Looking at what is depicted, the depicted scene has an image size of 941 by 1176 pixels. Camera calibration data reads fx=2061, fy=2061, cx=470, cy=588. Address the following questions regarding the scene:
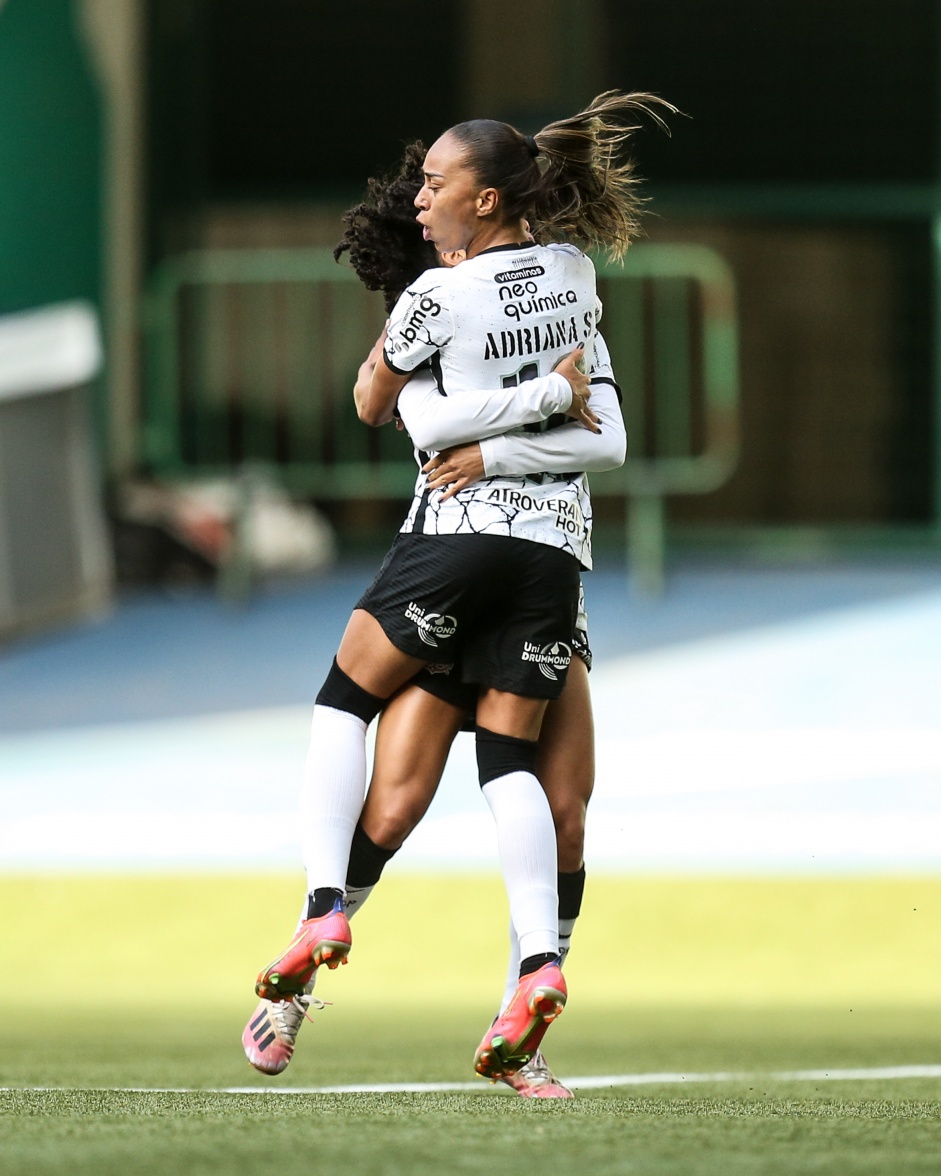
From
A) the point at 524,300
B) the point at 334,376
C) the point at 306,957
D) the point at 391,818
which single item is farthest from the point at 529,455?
the point at 334,376

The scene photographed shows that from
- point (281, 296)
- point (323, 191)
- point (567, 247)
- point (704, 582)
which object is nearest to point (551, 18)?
point (323, 191)

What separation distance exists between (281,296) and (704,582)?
2393 mm

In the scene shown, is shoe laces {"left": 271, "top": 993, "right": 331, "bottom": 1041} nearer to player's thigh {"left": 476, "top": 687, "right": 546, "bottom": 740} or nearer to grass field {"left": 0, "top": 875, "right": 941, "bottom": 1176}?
grass field {"left": 0, "top": 875, "right": 941, "bottom": 1176}

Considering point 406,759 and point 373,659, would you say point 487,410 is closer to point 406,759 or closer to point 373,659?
point 373,659

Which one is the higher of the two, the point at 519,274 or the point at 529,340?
the point at 519,274

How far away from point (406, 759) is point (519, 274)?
2.94 feet

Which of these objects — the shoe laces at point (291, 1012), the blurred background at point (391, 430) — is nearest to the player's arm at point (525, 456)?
the shoe laces at point (291, 1012)

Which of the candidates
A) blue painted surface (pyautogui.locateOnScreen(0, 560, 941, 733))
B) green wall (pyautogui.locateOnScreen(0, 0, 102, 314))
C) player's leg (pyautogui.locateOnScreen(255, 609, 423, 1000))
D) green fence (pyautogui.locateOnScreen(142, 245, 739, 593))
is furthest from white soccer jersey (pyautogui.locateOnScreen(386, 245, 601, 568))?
green wall (pyautogui.locateOnScreen(0, 0, 102, 314))

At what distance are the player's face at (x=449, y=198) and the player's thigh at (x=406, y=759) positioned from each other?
2.67ft

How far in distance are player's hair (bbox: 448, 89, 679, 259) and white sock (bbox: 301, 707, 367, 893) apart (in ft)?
3.17

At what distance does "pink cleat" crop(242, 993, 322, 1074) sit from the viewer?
144 inches

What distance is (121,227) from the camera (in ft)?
34.5

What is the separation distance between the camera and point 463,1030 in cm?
496

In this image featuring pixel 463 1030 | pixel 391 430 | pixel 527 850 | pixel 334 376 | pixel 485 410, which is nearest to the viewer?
pixel 485 410
